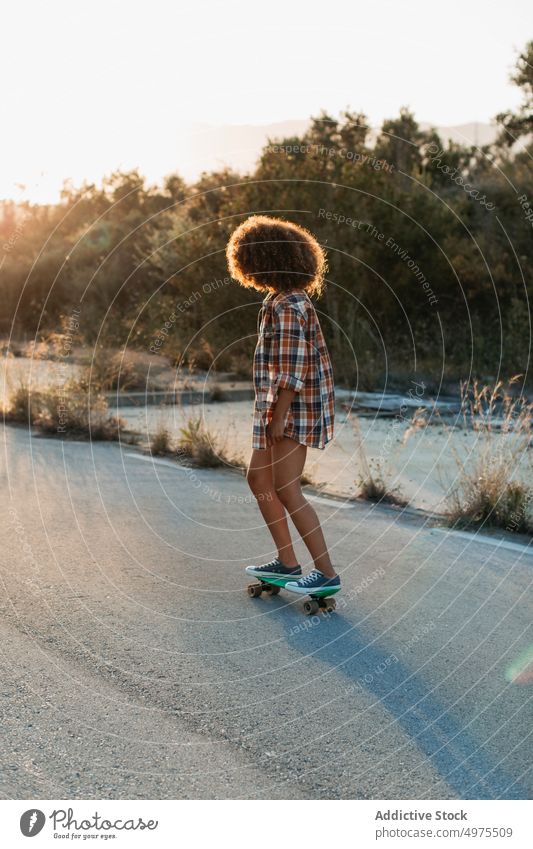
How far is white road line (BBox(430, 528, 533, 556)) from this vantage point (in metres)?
6.87

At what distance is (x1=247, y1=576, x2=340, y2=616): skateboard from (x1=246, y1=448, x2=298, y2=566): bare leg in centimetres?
12

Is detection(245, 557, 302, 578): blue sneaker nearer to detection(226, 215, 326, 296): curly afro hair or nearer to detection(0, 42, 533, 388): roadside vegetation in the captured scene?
detection(226, 215, 326, 296): curly afro hair

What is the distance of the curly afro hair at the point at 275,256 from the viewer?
17.4ft

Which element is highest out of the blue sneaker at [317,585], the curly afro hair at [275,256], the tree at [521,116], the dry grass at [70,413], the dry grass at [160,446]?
the tree at [521,116]

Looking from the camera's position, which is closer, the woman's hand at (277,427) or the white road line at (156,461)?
the woman's hand at (277,427)

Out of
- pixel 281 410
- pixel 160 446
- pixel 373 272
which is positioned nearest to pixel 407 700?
pixel 281 410

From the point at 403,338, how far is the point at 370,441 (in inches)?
326

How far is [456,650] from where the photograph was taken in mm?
4844

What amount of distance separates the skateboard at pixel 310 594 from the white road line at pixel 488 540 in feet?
5.79

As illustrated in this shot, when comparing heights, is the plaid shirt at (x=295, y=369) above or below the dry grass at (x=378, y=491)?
above

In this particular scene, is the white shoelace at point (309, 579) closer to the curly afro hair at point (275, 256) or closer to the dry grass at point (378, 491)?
the curly afro hair at point (275, 256)

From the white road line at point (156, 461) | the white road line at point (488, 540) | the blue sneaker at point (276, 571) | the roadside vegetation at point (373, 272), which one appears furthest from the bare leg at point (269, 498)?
the roadside vegetation at point (373, 272)
